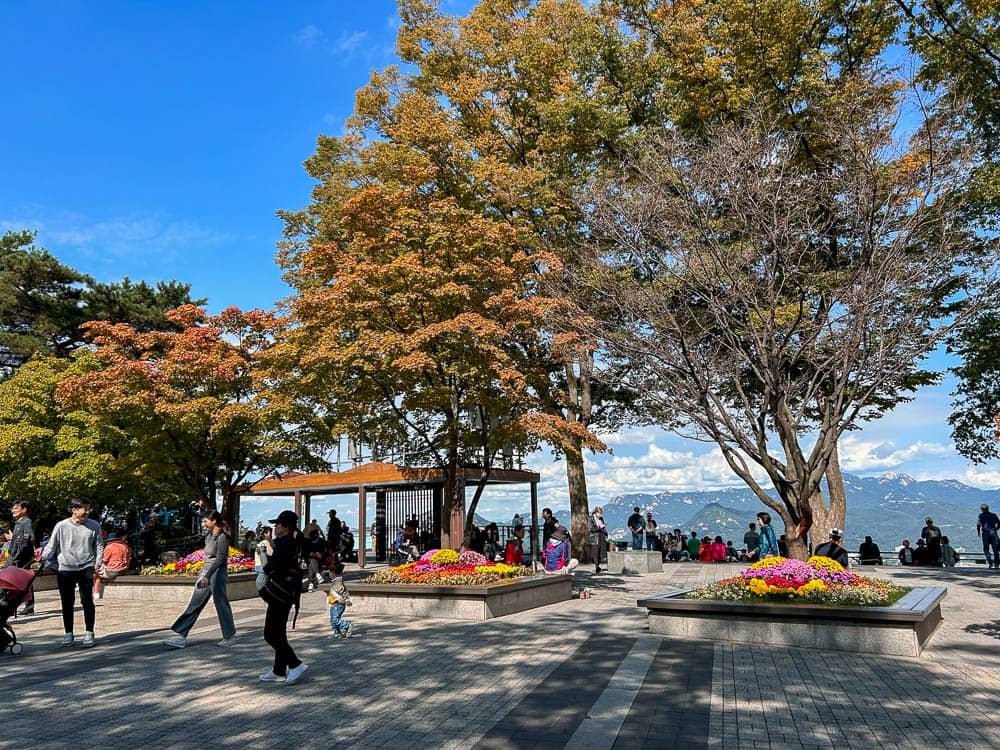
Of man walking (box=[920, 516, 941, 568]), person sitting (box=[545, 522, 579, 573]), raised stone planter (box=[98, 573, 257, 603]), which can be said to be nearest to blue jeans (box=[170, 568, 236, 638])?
raised stone planter (box=[98, 573, 257, 603])

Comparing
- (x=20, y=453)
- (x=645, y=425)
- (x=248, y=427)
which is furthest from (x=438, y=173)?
(x=20, y=453)

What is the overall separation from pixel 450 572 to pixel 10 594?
252 inches

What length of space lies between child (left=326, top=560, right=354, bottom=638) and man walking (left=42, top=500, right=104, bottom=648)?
2.98m

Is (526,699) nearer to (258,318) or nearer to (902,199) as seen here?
(902,199)

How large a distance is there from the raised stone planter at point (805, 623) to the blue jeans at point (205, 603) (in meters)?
5.49

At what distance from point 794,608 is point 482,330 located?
728 cm

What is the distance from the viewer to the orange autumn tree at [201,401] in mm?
18750

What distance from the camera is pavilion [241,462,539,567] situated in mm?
26781

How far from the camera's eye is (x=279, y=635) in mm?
7070

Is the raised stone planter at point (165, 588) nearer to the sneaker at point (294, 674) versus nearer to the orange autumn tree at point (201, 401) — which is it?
the orange autumn tree at point (201, 401)

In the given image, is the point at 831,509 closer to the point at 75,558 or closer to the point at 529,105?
the point at 529,105

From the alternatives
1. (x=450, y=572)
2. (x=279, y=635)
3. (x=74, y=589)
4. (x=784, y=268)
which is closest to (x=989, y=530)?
(x=784, y=268)

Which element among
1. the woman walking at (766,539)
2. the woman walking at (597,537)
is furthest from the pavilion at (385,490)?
the woman walking at (766,539)

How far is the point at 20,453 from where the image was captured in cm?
2298
